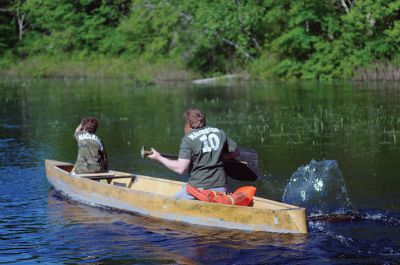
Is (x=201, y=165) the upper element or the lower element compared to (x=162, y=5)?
lower

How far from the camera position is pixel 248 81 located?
39594 millimetres

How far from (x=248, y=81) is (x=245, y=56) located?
9.35ft

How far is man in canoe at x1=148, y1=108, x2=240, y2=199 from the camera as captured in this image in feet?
34.3

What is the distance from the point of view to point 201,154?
10.5 m

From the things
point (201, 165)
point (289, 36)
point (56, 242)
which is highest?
point (289, 36)

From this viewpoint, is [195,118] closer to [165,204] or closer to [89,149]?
[165,204]

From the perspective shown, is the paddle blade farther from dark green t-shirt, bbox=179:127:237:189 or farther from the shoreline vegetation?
the shoreline vegetation

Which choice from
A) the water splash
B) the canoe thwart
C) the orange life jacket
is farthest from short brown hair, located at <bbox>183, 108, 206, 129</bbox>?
the canoe thwart

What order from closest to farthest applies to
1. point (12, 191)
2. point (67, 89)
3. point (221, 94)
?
point (12, 191) < point (221, 94) < point (67, 89)

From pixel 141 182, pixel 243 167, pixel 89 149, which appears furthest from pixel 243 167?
pixel 89 149

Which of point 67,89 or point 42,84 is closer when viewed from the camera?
point 67,89

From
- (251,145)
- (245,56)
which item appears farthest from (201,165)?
(245,56)

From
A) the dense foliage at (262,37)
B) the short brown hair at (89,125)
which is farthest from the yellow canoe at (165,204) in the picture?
the dense foliage at (262,37)

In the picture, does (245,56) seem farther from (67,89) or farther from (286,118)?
(286,118)
